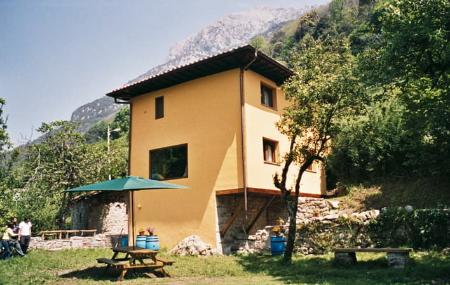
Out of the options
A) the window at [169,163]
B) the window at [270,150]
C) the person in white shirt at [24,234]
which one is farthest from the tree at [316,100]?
the person in white shirt at [24,234]

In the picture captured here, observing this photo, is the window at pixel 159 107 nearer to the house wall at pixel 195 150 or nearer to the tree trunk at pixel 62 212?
the house wall at pixel 195 150

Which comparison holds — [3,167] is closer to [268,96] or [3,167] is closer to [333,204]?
[268,96]

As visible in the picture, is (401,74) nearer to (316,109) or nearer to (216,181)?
(316,109)

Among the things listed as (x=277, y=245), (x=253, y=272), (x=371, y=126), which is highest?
(x=371, y=126)

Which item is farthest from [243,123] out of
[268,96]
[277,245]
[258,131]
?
[277,245]

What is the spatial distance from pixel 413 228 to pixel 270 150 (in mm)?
6621

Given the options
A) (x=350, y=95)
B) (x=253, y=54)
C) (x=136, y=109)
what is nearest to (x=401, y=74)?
(x=350, y=95)

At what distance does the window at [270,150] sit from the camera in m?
16.7

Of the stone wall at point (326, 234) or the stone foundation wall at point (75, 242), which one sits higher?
the stone wall at point (326, 234)

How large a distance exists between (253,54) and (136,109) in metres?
6.81

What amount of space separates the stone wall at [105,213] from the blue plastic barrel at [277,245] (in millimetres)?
11947

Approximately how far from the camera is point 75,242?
19.4 metres

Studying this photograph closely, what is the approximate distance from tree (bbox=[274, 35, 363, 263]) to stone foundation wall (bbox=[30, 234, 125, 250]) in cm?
1115

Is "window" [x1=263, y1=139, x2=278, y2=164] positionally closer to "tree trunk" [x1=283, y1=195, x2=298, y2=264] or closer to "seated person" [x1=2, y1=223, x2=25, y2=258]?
"tree trunk" [x1=283, y1=195, x2=298, y2=264]
